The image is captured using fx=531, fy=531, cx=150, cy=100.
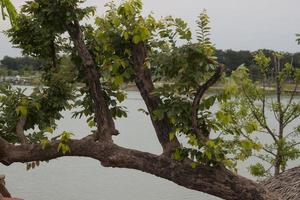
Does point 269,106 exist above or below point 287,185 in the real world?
above

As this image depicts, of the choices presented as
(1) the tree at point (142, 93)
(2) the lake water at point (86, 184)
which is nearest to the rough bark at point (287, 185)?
(1) the tree at point (142, 93)

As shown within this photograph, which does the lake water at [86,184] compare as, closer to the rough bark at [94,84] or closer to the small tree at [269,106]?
the small tree at [269,106]

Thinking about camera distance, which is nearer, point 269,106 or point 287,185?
point 287,185

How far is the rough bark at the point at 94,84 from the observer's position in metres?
5.85

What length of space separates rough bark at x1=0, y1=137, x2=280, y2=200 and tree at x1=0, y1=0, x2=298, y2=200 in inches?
0.4

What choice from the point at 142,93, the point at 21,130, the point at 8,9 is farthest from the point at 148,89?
the point at 8,9

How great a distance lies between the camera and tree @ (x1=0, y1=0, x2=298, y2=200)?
5239 mm

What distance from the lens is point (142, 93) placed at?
222 inches

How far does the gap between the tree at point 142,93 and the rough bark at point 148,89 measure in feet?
0.03

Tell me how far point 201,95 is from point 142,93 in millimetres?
746

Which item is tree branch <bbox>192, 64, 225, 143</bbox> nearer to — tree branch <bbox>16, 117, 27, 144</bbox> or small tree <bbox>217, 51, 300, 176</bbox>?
tree branch <bbox>16, 117, 27, 144</bbox>

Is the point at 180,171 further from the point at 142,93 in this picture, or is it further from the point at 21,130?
the point at 21,130

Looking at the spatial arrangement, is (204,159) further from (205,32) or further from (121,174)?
(121,174)

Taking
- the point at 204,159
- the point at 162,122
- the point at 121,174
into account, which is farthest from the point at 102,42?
the point at 121,174
